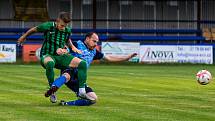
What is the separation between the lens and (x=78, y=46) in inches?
557

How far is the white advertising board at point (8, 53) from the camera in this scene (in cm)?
3922

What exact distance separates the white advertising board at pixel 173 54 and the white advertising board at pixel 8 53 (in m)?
7.75

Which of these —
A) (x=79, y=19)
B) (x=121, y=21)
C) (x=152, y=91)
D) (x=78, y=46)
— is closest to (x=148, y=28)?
(x=121, y=21)

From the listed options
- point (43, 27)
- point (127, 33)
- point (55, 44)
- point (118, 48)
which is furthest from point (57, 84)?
Result: point (127, 33)

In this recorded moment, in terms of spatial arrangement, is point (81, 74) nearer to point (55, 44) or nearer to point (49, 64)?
point (49, 64)

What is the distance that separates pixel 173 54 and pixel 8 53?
10054mm

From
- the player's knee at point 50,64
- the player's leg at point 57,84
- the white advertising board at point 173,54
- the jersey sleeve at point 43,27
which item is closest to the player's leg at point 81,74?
the player's leg at point 57,84

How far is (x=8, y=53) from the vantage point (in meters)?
39.6

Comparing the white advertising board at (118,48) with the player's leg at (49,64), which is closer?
the player's leg at (49,64)

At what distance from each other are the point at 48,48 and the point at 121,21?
36148 mm

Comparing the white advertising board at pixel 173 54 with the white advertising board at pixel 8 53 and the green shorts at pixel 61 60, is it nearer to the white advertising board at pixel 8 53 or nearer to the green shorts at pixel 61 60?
the white advertising board at pixel 8 53

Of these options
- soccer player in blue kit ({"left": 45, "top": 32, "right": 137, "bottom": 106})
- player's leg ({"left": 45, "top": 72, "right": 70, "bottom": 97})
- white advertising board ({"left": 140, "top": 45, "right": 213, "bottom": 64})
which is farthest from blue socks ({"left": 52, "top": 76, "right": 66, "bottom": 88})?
white advertising board ({"left": 140, "top": 45, "right": 213, "bottom": 64})

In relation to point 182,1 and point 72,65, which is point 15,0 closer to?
point 182,1

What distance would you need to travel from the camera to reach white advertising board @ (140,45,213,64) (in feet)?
135
